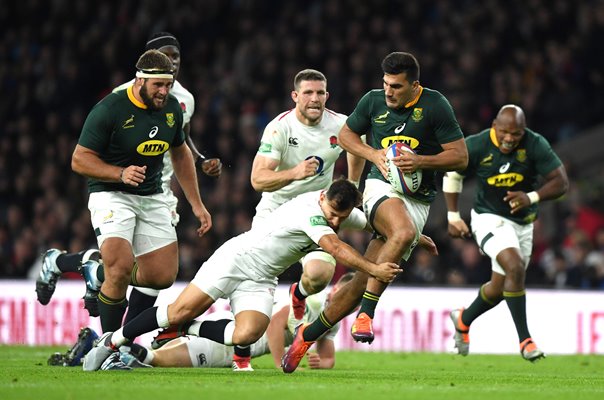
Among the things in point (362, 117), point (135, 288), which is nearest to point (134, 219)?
point (135, 288)

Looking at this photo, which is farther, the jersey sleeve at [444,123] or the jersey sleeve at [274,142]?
the jersey sleeve at [274,142]

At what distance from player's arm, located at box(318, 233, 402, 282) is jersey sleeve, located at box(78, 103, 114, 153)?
2.06 metres

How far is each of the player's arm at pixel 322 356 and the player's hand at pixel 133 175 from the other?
2.56m

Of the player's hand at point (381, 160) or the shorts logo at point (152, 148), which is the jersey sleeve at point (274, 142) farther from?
the player's hand at point (381, 160)

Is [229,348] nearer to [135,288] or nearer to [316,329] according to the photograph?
[135,288]

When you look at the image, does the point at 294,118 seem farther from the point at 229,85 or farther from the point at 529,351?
the point at 229,85

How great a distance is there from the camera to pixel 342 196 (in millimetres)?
9250

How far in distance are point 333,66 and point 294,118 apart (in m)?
8.64

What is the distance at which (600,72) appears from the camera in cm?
1853

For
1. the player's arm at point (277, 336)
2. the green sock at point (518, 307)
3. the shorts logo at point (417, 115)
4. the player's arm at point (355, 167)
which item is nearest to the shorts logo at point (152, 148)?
the player's arm at point (355, 167)

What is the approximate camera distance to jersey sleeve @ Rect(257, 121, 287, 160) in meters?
10.8

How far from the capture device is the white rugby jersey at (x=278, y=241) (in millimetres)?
9492

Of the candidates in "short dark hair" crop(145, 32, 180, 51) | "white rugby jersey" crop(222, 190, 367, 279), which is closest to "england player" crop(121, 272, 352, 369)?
"white rugby jersey" crop(222, 190, 367, 279)

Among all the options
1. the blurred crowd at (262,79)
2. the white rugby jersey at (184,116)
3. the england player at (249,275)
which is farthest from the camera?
the blurred crowd at (262,79)
